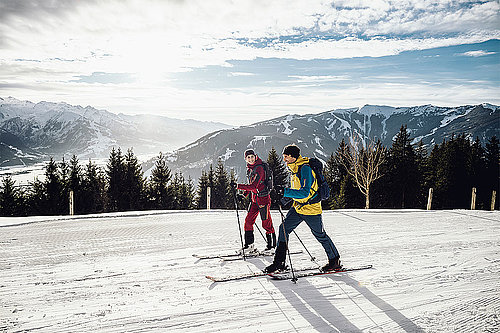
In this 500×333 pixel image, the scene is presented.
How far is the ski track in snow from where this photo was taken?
3.79 meters

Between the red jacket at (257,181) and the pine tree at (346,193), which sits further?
the pine tree at (346,193)

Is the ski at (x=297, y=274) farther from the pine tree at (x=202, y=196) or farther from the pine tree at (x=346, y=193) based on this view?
the pine tree at (x=202, y=196)

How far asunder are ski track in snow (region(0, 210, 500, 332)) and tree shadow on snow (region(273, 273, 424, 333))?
0.01 metres

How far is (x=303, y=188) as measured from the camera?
16.0 ft

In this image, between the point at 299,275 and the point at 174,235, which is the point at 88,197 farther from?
the point at 299,275

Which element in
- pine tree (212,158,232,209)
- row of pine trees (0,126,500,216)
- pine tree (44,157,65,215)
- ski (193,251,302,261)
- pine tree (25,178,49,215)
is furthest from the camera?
pine tree (212,158,232,209)

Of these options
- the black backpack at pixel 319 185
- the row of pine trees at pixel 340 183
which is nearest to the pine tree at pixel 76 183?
the row of pine trees at pixel 340 183

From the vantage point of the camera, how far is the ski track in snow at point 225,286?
3787 mm

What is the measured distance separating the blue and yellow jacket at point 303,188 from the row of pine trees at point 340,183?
25.8 metres

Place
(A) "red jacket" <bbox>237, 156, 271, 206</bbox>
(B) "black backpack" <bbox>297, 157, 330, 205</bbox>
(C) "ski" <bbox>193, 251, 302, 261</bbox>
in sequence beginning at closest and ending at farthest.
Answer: (B) "black backpack" <bbox>297, 157, 330, 205</bbox> < (A) "red jacket" <bbox>237, 156, 271, 206</bbox> < (C) "ski" <bbox>193, 251, 302, 261</bbox>

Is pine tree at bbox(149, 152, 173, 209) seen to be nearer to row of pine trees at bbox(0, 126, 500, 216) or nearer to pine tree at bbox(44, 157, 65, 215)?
row of pine trees at bbox(0, 126, 500, 216)

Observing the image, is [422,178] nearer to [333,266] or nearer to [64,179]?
[333,266]

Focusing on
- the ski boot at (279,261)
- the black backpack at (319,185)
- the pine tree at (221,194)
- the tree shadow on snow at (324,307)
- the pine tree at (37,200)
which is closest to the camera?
the tree shadow on snow at (324,307)

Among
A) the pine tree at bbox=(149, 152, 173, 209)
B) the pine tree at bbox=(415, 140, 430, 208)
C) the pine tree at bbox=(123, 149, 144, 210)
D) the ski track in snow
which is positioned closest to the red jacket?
the ski track in snow
